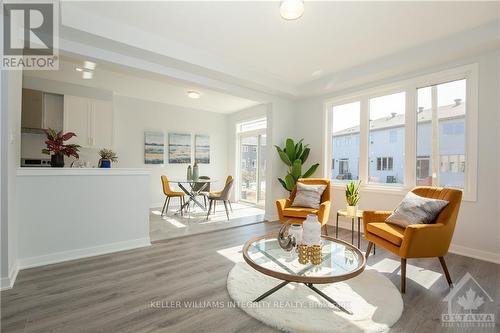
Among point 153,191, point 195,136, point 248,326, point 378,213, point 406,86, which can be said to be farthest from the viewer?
point 195,136

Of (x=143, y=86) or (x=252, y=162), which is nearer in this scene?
(x=143, y=86)

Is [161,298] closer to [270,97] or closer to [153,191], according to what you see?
[270,97]

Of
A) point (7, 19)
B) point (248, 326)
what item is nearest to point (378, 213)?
point (248, 326)

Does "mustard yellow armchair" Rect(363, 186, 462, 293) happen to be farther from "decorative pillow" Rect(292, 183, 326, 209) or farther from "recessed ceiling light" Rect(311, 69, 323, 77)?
"recessed ceiling light" Rect(311, 69, 323, 77)

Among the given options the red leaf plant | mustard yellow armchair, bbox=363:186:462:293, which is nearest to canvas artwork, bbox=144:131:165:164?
the red leaf plant

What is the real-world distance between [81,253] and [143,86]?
3.54 m

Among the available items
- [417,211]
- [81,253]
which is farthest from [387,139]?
[81,253]

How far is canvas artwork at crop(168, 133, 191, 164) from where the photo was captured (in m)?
6.64

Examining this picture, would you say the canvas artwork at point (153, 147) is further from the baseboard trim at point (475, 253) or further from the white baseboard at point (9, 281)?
the baseboard trim at point (475, 253)

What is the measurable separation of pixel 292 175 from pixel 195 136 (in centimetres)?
352

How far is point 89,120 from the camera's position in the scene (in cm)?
516

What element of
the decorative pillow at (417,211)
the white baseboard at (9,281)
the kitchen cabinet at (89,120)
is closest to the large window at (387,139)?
the decorative pillow at (417,211)

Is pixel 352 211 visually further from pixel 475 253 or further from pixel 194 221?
pixel 194 221

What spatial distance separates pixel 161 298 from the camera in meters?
2.07
